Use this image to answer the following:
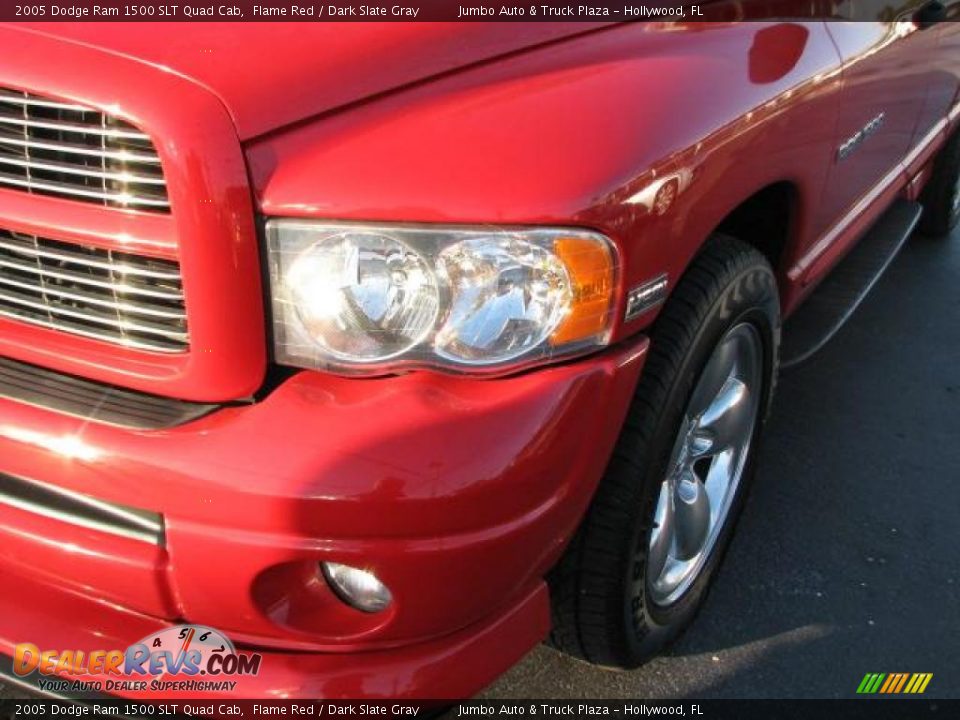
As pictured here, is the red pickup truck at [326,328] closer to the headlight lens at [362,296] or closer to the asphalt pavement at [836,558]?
the headlight lens at [362,296]

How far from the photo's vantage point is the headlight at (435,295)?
1557mm

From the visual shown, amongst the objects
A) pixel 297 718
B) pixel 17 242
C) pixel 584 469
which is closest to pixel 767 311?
pixel 584 469

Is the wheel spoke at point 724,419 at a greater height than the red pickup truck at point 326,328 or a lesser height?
lesser

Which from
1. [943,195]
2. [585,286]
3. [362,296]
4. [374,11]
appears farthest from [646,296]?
[943,195]

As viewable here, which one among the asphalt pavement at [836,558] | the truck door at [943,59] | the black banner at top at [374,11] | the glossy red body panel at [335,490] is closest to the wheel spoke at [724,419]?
the asphalt pavement at [836,558]

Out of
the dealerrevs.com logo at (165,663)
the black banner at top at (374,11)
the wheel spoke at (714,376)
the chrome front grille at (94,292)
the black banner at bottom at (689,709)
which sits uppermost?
the black banner at top at (374,11)

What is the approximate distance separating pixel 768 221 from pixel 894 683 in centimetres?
122

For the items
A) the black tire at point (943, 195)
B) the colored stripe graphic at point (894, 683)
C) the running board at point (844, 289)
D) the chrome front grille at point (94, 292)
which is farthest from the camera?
the black tire at point (943, 195)

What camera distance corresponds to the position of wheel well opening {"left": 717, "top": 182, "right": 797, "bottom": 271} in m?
2.36

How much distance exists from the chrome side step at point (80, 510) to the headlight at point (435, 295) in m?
0.37

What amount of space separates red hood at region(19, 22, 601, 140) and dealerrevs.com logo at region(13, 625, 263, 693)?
2.85ft

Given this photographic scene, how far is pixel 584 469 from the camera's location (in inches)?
65.4

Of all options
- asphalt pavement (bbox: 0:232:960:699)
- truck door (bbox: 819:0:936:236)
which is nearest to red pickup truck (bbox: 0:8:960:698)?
asphalt pavement (bbox: 0:232:960:699)

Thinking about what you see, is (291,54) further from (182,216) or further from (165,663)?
(165,663)
